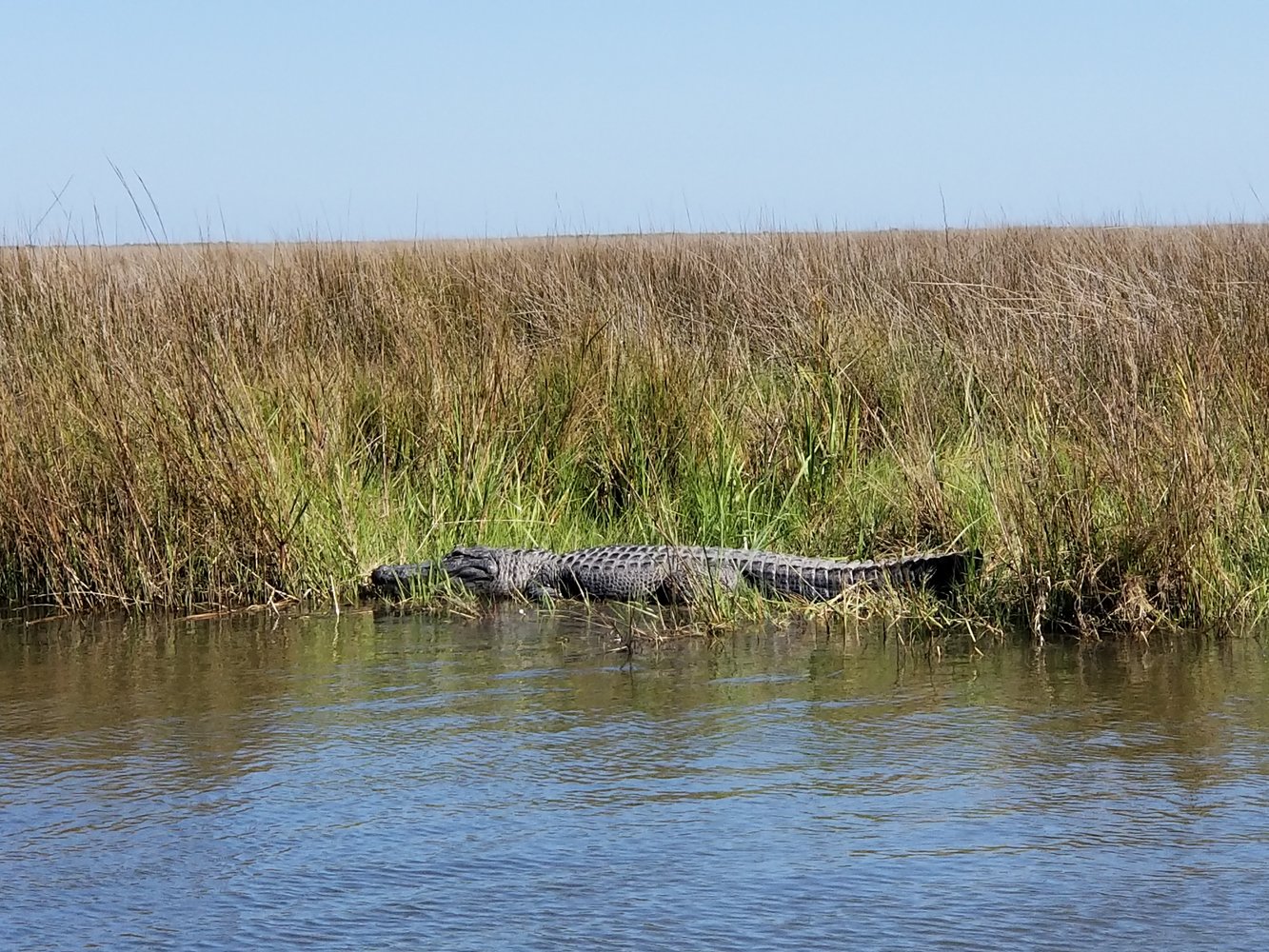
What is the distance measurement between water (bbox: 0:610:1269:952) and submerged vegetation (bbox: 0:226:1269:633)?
637 mm

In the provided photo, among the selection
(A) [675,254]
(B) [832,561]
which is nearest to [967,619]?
(B) [832,561]

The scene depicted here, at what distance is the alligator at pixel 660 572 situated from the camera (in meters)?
5.50

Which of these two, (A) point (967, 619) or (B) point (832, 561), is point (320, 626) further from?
(A) point (967, 619)

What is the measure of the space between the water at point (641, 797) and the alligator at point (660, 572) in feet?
1.44

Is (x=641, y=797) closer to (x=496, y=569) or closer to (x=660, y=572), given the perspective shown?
(x=660, y=572)

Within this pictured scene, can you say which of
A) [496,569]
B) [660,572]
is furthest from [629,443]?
[660,572]

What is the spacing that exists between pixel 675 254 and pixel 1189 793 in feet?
31.6

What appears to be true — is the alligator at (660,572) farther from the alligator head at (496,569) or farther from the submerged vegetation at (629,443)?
the submerged vegetation at (629,443)

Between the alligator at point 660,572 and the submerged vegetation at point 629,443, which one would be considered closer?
the submerged vegetation at point 629,443

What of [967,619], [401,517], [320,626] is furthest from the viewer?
[401,517]

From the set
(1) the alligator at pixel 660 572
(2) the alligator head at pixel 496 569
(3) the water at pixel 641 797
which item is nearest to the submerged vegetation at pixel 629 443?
(1) the alligator at pixel 660 572

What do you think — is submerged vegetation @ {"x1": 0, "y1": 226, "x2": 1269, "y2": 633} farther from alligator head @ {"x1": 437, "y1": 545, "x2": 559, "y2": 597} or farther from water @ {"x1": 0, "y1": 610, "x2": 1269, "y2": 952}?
water @ {"x1": 0, "y1": 610, "x2": 1269, "y2": 952}

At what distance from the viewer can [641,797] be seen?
348cm

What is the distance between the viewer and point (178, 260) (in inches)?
397
